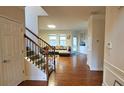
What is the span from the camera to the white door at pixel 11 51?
10.4ft

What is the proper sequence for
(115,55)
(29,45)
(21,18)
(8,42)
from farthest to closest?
(29,45) → (21,18) → (8,42) → (115,55)

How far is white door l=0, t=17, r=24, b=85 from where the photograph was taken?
316 cm

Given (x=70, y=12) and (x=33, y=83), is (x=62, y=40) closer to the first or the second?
(x=70, y=12)

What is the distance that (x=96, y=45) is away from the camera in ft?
19.1

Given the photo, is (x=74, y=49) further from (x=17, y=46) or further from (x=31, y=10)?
(x=17, y=46)

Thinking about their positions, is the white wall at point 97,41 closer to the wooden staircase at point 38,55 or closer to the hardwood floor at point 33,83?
the wooden staircase at point 38,55

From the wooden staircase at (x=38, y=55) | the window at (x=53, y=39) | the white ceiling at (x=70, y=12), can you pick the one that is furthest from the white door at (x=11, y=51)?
the window at (x=53, y=39)

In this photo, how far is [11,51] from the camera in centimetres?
347

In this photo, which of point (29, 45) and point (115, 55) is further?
point (29, 45)

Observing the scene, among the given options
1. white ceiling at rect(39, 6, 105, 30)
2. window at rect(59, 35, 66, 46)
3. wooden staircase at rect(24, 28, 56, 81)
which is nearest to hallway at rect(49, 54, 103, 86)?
wooden staircase at rect(24, 28, 56, 81)
